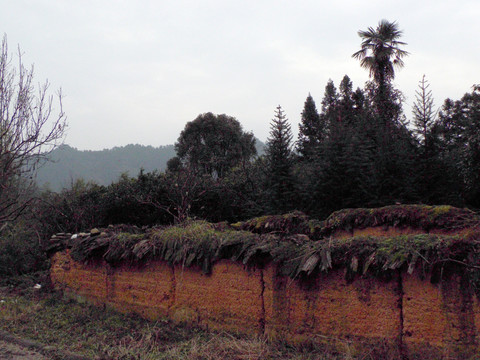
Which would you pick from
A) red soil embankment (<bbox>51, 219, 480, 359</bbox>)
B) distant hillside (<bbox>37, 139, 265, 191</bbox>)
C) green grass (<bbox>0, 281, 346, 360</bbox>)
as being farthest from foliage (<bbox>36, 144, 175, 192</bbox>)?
red soil embankment (<bbox>51, 219, 480, 359</bbox>)

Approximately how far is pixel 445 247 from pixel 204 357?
2.87 m

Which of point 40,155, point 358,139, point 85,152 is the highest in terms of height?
point 85,152

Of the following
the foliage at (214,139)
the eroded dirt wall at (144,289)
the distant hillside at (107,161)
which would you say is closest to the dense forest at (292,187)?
the eroded dirt wall at (144,289)

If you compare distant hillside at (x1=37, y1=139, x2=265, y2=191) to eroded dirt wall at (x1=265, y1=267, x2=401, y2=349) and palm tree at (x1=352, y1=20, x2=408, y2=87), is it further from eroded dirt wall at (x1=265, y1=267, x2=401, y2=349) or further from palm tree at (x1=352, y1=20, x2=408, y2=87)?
eroded dirt wall at (x1=265, y1=267, x2=401, y2=349)

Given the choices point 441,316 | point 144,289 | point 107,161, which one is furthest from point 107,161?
point 441,316

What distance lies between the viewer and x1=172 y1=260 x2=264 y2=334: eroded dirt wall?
18.3ft

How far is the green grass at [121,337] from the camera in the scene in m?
4.98

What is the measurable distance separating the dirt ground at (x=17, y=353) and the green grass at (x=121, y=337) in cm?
24

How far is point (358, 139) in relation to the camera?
16.6 meters

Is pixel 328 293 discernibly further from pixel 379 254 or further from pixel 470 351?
pixel 470 351

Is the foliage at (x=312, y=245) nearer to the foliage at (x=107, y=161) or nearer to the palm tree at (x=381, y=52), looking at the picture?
the palm tree at (x=381, y=52)

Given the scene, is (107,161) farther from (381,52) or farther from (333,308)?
(333,308)

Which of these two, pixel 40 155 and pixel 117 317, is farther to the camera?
pixel 40 155

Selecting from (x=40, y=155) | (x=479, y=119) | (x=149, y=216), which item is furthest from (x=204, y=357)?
(x=479, y=119)
